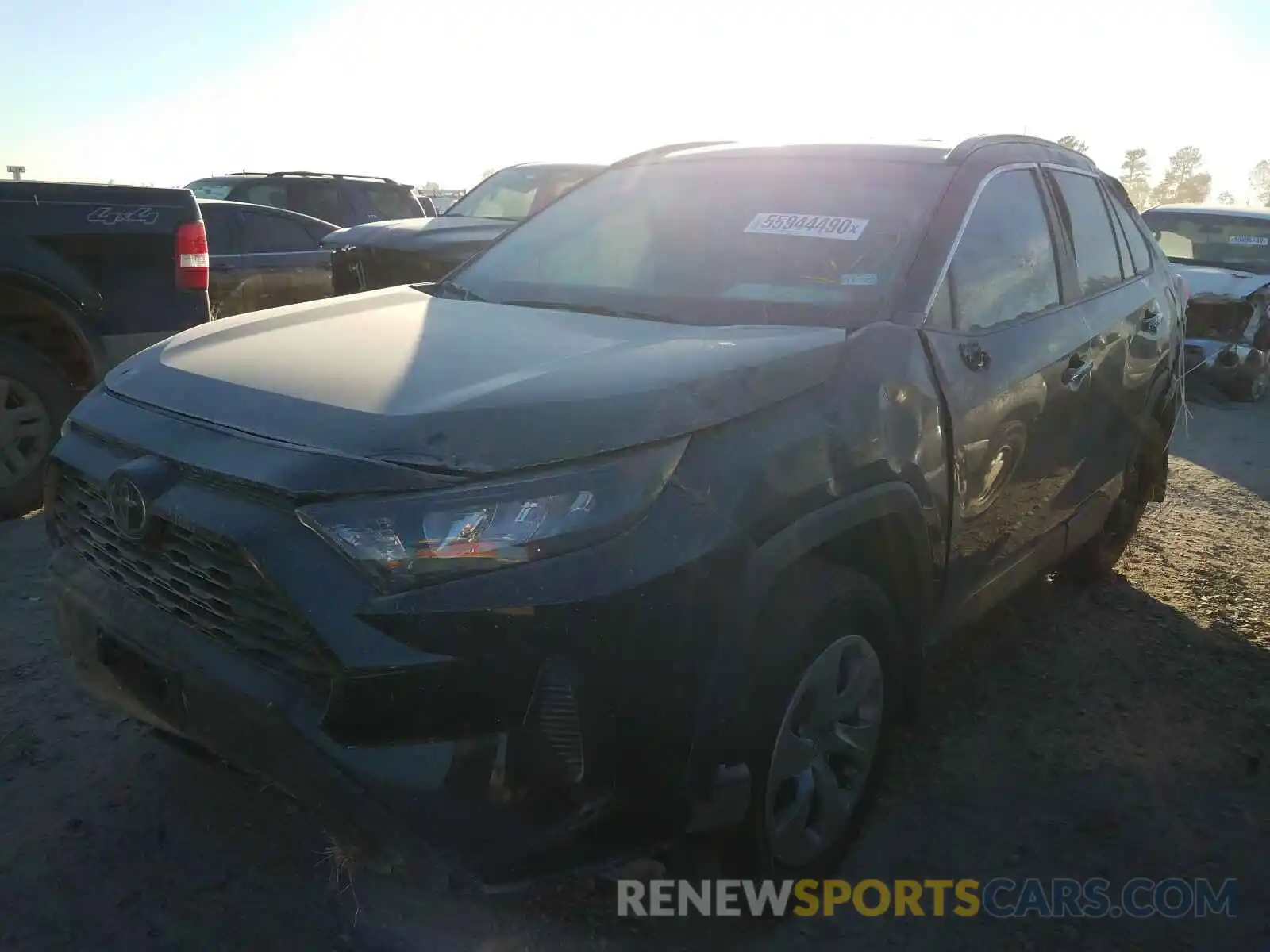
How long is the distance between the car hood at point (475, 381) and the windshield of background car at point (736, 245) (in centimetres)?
23

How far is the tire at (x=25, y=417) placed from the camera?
15.4ft

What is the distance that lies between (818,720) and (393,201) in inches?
484

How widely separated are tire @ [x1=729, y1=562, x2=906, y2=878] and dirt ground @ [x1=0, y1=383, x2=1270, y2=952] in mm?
236

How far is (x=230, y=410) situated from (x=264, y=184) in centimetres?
1126

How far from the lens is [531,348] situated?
94.1 inches

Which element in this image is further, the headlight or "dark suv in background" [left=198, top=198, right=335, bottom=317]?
"dark suv in background" [left=198, top=198, right=335, bottom=317]

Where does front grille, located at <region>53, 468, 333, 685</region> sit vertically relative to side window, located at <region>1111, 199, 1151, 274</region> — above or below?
below

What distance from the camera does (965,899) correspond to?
2561mm

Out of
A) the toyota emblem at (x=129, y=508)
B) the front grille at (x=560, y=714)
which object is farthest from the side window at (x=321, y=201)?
the front grille at (x=560, y=714)

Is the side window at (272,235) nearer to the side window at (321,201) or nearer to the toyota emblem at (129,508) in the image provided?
the side window at (321,201)

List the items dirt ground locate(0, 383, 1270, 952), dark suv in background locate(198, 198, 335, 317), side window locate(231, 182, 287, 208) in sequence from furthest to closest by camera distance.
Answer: side window locate(231, 182, 287, 208) → dark suv in background locate(198, 198, 335, 317) → dirt ground locate(0, 383, 1270, 952)

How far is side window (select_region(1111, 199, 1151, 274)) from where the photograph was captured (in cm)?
424

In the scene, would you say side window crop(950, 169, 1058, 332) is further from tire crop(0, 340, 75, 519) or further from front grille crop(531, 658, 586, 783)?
tire crop(0, 340, 75, 519)

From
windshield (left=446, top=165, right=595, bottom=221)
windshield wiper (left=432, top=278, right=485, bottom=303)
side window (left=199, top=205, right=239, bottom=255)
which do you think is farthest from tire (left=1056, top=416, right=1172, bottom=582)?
side window (left=199, top=205, right=239, bottom=255)
